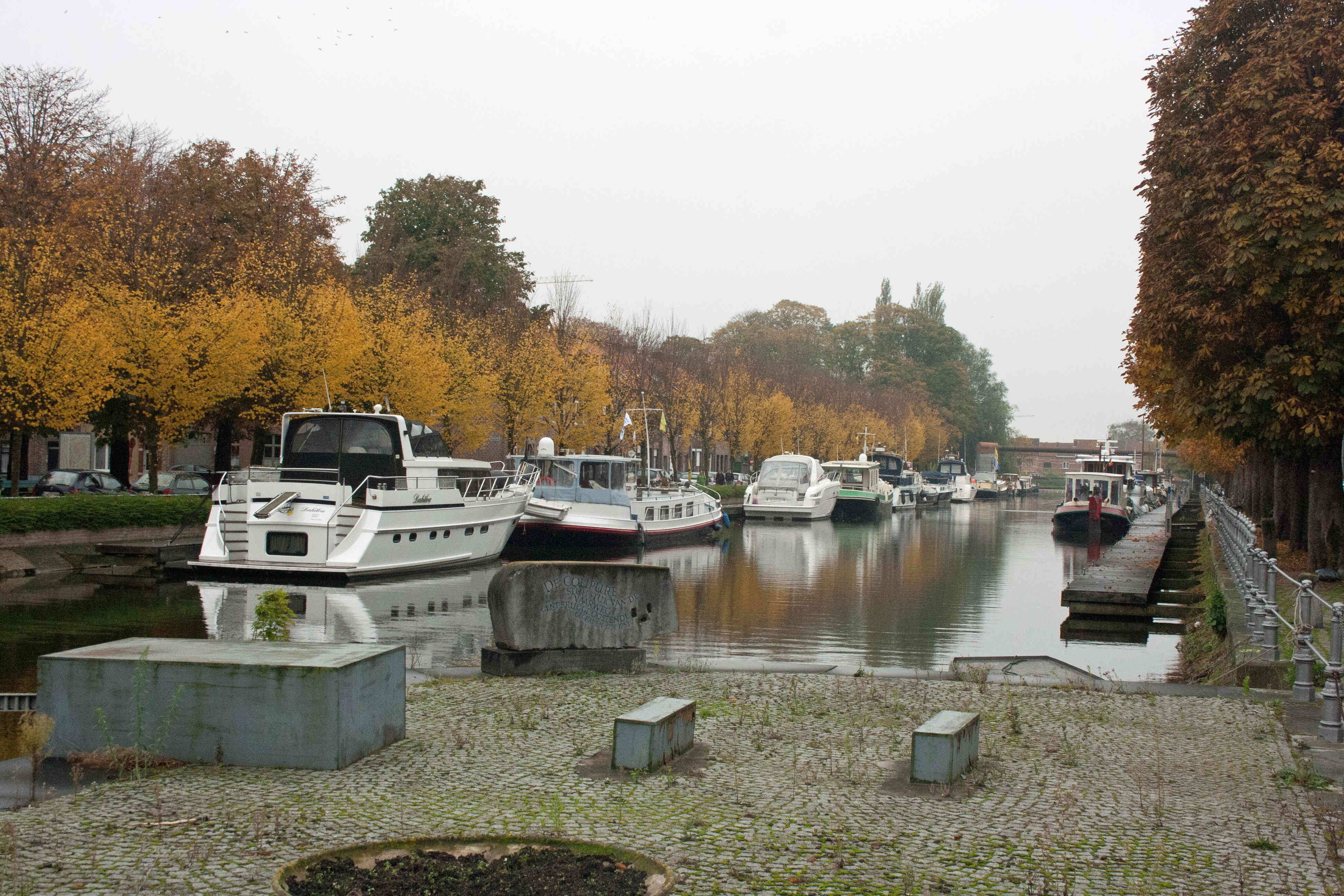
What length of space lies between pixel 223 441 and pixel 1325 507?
3219cm

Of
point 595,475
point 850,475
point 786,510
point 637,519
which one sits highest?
point 595,475

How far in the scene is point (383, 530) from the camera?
25844 mm

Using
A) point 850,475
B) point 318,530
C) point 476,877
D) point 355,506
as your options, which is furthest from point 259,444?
point 476,877

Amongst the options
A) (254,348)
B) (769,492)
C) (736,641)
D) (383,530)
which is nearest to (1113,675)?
(736,641)

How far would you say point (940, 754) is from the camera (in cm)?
688

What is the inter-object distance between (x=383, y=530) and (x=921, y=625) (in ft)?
39.0

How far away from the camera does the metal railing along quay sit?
8.44 meters

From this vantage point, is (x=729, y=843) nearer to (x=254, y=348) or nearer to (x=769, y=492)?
(x=254, y=348)

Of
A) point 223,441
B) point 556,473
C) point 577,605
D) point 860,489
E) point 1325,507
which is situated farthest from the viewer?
point 860,489

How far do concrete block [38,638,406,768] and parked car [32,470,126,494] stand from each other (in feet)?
103

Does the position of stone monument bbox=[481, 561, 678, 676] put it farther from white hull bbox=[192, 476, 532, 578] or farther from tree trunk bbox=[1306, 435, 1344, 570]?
white hull bbox=[192, 476, 532, 578]

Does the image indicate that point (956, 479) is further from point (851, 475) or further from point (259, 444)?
point (259, 444)

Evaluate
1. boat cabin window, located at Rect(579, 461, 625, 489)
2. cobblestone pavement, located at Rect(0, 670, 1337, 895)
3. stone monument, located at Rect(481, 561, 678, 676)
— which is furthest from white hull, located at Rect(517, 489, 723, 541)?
cobblestone pavement, located at Rect(0, 670, 1337, 895)

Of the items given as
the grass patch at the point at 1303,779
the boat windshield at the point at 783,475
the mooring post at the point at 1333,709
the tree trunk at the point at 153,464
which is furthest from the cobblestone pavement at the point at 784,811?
the boat windshield at the point at 783,475
